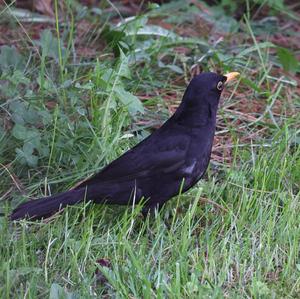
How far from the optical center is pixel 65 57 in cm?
548

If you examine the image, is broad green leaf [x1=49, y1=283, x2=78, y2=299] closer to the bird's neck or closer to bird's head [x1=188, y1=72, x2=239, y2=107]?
the bird's neck

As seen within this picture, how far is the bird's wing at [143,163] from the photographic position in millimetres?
4484

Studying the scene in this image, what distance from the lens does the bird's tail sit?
4.30 metres

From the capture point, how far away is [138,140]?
5195mm

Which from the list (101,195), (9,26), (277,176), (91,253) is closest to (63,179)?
(101,195)

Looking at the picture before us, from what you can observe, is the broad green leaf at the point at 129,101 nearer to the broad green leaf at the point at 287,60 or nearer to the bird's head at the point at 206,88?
the bird's head at the point at 206,88

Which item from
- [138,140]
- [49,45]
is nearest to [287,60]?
[138,140]

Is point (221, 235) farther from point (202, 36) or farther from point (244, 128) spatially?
point (202, 36)

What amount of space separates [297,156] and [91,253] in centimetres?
154

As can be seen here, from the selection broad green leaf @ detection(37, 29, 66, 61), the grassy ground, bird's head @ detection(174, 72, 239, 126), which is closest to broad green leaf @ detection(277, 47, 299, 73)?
the grassy ground

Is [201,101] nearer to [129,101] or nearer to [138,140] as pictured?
[129,101]

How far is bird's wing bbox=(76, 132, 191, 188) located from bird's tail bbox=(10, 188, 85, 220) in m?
0.11

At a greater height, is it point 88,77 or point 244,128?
point 88,77

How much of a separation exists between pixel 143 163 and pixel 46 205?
547 millimetres
